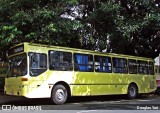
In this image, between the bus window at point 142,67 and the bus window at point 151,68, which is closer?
the bus window at point 142,67

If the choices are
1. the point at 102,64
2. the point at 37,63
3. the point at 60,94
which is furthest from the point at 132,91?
the point at 37,63

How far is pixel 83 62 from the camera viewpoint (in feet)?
55.1

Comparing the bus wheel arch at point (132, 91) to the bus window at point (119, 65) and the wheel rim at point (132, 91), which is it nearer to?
the wheel rim at point (132, 91)

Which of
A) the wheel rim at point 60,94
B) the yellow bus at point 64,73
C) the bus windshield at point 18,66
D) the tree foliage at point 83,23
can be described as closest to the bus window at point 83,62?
the yellow bus at point 64,73

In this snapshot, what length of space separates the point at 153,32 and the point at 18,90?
982 centimetres

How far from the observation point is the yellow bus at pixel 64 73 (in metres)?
14.5

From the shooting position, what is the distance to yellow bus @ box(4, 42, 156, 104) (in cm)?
1455

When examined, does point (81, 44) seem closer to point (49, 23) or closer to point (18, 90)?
point (49, 23)

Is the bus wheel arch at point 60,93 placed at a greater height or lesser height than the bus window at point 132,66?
lesser

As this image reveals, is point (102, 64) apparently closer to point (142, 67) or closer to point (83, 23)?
point (83, 23)

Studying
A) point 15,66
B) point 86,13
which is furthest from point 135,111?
point 86,13

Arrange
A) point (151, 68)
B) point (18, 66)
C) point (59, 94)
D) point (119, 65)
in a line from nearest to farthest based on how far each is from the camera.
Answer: point (18, 66) → point (59, 94) → point (119, 65) → point (151, 68)

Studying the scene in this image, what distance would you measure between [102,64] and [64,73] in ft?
9.74

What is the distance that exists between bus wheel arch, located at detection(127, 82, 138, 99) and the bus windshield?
7283mm
